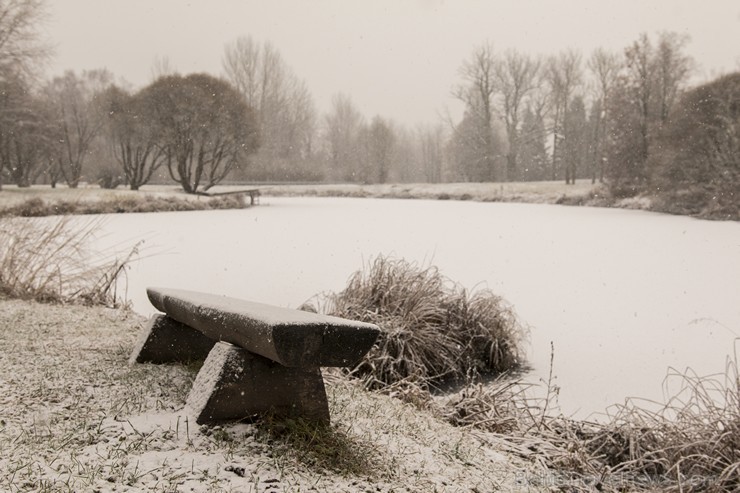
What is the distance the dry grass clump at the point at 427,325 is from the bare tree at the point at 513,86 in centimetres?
2956

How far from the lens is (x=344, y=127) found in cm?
3825

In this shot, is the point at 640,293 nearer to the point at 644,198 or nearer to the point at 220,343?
the point at 220,343

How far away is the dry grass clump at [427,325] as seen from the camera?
3.74m

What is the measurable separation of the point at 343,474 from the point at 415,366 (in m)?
2.02

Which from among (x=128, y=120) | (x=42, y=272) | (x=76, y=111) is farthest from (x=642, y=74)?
(x=76, y=111)

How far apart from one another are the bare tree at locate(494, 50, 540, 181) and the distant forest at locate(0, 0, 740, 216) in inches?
3.0

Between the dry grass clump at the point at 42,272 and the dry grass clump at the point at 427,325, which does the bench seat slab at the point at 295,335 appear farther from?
the dry grass clump at the point at 42,272

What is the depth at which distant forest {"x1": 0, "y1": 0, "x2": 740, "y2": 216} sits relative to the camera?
1385 cm

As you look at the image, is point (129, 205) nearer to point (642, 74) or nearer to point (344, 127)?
point (642, 74)

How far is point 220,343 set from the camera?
1889mm

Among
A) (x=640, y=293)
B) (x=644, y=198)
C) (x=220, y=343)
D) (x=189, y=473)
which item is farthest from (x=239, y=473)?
(x=644, y=198)

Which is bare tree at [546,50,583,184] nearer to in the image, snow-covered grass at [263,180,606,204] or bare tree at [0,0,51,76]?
snow-covered grass at [263,180,606,204]

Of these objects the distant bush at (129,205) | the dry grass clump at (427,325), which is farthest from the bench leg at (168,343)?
the distant bush at (129,205)

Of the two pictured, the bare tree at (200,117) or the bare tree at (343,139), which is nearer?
the bare tree at (200,117)
